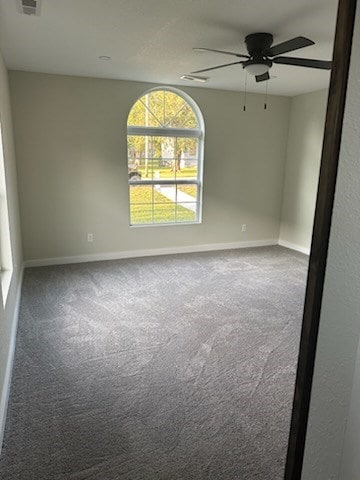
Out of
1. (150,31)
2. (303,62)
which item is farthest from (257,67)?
(150,31)

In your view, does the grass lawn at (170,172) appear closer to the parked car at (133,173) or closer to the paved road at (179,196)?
the parked car at (133,173)

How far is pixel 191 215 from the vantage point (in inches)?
217

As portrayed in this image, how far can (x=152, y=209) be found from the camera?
5246 millimetres

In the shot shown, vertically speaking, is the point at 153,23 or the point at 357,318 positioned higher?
the point at 153,23

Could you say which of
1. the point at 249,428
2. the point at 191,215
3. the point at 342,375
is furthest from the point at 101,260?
the point at 342,375

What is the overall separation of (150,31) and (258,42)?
91cm

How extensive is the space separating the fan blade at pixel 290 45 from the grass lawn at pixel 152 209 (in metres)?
2.85

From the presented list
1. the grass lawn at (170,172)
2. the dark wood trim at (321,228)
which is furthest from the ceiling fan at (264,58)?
the grass lawn at (170,172)

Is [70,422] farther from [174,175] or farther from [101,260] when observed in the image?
[174,175]

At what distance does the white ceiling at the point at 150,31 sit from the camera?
227 cm

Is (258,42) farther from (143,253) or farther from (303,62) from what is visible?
(143,253)

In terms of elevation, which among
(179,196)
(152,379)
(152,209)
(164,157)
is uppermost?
(164,157)

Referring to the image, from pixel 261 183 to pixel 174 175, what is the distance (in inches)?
62.5

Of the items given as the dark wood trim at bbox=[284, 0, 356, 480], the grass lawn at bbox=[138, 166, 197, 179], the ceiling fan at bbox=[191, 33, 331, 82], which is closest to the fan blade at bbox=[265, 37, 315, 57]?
the ceiling fan at bbox=[191, 33, 331, 82]
